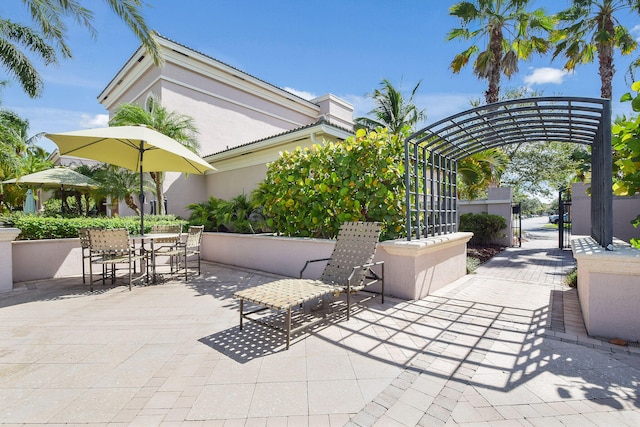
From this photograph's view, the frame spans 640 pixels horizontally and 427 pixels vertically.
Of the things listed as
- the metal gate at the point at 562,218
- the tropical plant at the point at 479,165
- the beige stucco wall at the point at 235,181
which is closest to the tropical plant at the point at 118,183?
the beige stucco wall at the point at 235,181

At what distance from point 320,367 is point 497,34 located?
47.7ft

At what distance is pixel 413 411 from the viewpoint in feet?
7.54

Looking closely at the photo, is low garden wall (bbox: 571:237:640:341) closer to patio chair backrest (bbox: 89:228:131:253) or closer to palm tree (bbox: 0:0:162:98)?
patio chair backrest (bbox: 89:228:131:253)

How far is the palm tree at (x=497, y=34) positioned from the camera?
38.5ft

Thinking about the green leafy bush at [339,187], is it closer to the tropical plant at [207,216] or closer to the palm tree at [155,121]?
the tropical plant at [207,216]

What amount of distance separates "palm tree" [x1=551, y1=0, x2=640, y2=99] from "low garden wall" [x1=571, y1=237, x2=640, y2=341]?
12.4 meters

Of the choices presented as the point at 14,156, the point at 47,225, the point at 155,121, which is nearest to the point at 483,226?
the point at 155,121

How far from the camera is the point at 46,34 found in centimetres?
933

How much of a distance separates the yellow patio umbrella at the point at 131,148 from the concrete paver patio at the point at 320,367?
9.63 ft

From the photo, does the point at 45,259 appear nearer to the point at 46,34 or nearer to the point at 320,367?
the point at 46,34

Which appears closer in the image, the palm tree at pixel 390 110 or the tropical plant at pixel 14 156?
the tropical plant at pixel 14 156

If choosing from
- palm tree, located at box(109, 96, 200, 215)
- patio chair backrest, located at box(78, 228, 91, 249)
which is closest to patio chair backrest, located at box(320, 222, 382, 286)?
patio chair backrest, located at box(78, 228, 91, 249)

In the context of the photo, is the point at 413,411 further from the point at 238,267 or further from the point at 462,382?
the point at 238,267

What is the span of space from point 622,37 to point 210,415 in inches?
694
